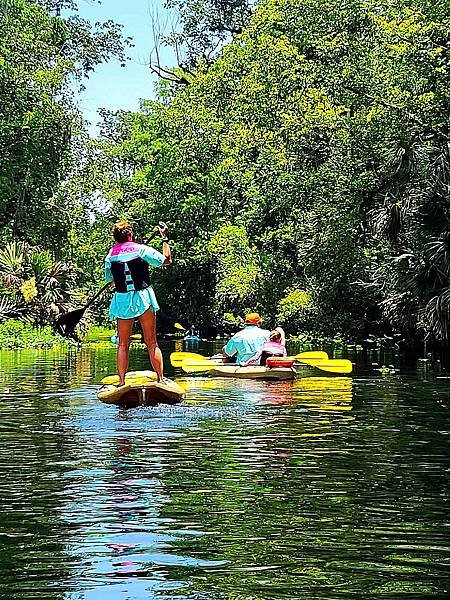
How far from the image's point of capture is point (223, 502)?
275 inches

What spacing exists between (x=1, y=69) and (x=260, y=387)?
29830mm

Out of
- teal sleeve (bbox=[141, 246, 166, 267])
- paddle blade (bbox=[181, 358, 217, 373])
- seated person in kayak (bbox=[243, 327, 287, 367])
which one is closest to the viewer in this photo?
teal sleeve (bbox=[141, 246, 166, 267])

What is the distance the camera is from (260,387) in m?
16.1

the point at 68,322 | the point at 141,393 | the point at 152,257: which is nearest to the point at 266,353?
the point at 141,393

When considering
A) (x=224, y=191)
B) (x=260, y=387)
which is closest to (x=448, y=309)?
(x=260, y=387)

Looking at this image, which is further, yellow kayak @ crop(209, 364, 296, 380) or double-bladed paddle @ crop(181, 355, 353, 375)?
double-bladed paddle @ crop(181, 355, 353, 375)

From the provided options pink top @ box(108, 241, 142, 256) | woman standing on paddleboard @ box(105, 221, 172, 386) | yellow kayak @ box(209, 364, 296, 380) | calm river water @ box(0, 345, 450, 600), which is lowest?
calm river water @ box(0, 345, 450, 600)

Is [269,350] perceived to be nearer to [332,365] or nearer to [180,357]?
[332,365]

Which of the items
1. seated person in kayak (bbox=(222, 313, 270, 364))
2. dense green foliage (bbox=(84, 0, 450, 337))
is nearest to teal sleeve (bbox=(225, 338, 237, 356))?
seated person in kayak (bbox=(222, 313, 270, 364))

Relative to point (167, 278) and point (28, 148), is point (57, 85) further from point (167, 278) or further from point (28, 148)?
point (167, 278)

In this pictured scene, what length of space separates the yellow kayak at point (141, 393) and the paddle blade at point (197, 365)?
5107 mm

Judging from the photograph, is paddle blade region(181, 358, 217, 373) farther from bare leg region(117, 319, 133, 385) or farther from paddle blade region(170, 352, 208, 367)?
bare leg region(117, 319, 133, 385)

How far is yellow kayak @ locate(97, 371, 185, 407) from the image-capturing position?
Answer: 41.4 ft

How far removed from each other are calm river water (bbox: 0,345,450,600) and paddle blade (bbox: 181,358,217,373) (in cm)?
513
